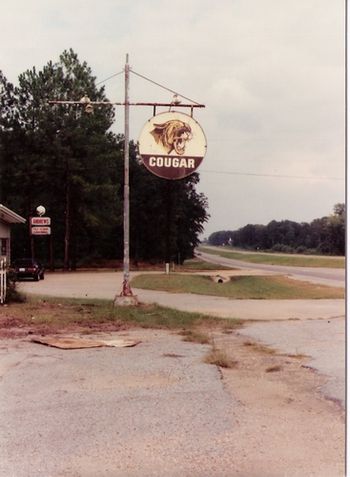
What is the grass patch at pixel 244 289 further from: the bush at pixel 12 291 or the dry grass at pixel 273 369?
the dry grass at pixel 273 369

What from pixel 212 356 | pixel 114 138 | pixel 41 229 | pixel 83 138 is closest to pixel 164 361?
pixel 212 356

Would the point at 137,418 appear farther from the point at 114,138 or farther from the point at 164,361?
the point at 114,138

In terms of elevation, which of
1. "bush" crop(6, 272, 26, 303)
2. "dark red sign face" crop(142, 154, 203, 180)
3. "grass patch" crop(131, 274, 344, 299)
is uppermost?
"dark red sign face" crop(142, 154, 203, 180)

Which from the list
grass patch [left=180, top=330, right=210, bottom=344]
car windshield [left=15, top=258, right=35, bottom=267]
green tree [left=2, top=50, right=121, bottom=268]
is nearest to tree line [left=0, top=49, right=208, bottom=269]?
green tree [left=2, top=50, right=121, bottom=268]

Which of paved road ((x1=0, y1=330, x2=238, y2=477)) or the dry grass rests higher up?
paved road ((x1=0, y1=330, x2=238, y2=477))

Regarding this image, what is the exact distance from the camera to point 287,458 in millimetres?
4348

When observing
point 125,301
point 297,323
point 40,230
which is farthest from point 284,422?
point 40,230

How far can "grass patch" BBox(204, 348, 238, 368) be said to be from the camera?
8.15 metres

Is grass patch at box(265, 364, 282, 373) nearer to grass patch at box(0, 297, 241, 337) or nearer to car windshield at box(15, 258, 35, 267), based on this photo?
grass patch at box(0, 297, 241, 337)

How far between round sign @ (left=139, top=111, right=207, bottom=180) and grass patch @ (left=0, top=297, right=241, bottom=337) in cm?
350

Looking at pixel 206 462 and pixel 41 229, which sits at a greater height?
pixel 41 229

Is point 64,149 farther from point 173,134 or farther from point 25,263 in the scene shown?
point 173,134

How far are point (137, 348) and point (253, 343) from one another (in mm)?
2190

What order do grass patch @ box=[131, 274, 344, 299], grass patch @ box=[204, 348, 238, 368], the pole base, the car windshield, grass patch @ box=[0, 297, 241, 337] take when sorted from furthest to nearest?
the car windshield < grass patch @ box=[131, 274, 344, 299] < the pole base < grass patch @ box=[0, 297, 241, 337] < grass patch @ box=[204, 348, 238, 368]
